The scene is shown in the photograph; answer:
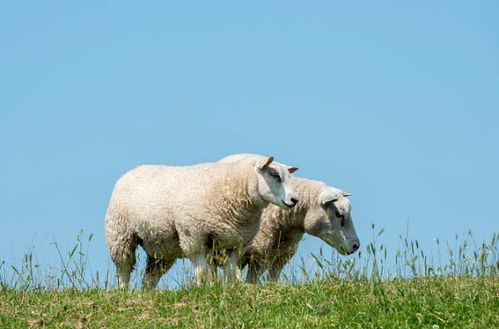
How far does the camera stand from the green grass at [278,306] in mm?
9289


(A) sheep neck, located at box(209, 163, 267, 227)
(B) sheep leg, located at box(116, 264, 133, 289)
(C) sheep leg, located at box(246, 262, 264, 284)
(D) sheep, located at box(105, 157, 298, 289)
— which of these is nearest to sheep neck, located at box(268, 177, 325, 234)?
(C) sheep leg, located at box(246, 262, 264, 284)

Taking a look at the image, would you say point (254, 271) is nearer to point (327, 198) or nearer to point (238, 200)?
point (327, 198)

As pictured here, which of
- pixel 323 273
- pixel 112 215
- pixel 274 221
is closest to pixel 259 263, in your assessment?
pixel 274 221

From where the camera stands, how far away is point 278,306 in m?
10.2

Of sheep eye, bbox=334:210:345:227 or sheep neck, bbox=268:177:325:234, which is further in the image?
sheep eye, bbox=334:210:345:227

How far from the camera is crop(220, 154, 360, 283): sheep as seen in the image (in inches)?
604

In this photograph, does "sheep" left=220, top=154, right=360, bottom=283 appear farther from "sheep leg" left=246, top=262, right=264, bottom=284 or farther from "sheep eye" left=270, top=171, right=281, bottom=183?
"sheep eye" left=270, top=171, right=281, bottom=183

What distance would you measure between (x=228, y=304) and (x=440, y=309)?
216 centimetres

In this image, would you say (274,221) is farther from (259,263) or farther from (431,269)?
(431,269)

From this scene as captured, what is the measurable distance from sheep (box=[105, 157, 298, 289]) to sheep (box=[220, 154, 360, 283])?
3.62ft

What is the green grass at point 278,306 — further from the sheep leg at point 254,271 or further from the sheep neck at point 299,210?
the sheep neck at point 299,210

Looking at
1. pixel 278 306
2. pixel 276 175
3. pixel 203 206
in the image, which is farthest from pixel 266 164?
pixel 278 306

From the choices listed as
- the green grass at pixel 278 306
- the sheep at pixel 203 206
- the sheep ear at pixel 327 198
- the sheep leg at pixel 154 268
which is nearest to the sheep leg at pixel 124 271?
the sheep leg at pixel 154 268

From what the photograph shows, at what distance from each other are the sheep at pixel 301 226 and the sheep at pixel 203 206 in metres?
1.10
